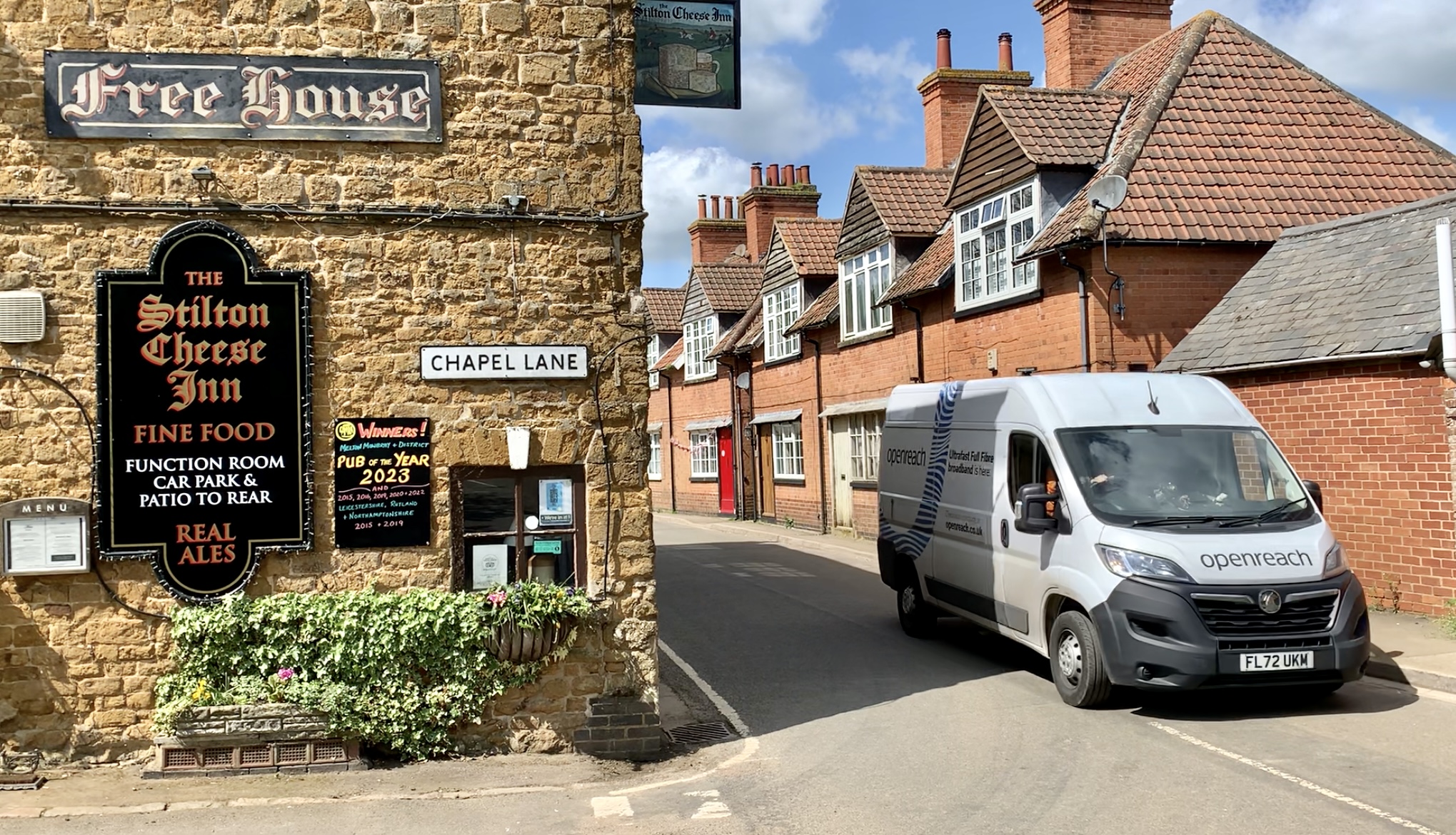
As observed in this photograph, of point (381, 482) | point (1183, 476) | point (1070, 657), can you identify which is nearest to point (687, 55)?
point (381, 482)

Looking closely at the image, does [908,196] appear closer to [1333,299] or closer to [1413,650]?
[1333,299]

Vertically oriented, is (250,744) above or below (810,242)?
below

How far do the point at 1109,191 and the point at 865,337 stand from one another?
8.85m

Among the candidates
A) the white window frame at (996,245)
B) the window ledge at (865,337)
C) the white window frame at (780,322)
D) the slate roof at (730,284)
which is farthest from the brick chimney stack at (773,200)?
the white window frame at (996,245)

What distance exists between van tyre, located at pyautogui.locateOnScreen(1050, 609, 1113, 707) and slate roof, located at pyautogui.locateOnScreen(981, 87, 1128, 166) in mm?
9157

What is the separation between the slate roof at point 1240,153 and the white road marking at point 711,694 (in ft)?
24.6

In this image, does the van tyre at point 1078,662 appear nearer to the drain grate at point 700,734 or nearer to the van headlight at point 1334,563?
the van headlight at point 1334,563

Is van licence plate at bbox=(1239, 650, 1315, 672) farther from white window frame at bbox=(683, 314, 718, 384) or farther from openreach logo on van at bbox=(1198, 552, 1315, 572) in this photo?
white window frame at bbox=(683, 314, 718, 384)

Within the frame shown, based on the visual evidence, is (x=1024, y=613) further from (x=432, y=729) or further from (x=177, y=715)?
(x=177, y=715)

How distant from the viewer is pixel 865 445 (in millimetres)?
23781

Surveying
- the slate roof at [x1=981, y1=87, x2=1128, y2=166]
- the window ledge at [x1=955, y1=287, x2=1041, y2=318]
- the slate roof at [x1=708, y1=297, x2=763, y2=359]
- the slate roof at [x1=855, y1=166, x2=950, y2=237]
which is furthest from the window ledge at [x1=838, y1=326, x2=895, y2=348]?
the slate roof at [x1=708, y1=297, x2=763, y2=359]

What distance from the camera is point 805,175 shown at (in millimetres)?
33438

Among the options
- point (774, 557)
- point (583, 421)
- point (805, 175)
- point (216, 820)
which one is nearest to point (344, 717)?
point (216, 820)

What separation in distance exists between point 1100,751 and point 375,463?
5.11 m
